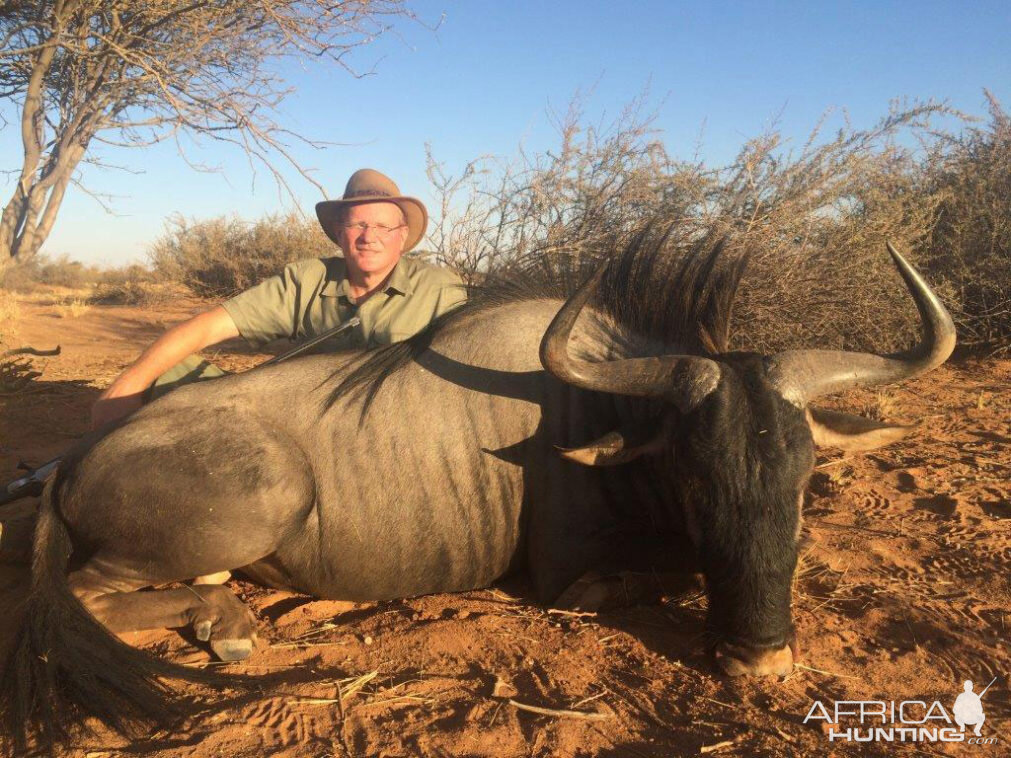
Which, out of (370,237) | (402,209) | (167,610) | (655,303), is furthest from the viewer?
(402,209)

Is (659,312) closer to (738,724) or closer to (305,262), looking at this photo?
(738,724)

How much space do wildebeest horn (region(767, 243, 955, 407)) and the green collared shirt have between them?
2.13m

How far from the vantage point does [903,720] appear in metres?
2.42

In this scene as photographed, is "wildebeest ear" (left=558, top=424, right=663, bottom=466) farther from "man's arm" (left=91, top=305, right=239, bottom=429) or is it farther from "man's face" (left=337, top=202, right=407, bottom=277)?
"man's arm" (left=91, top=305, right=239, bottom=429)

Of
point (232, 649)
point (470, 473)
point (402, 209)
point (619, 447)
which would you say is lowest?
point (232, 649)

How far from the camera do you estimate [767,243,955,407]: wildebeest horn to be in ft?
8.91

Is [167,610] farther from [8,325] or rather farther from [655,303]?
[8,325]

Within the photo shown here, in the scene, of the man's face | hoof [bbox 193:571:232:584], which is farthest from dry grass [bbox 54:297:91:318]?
hoof [bbox 193:571:232:584]

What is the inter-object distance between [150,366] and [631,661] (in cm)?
296

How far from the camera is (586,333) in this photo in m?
3.35

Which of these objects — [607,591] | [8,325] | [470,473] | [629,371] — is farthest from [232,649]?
[8,325]

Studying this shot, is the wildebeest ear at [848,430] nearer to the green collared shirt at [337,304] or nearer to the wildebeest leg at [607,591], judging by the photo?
the wildebeest leg at [607,591]

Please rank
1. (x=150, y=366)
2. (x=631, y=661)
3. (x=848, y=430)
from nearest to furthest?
(x=631, y=661) < (x=848, y=430) < (x=150, y=366)

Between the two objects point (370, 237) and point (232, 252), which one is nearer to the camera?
point (370, 237)
